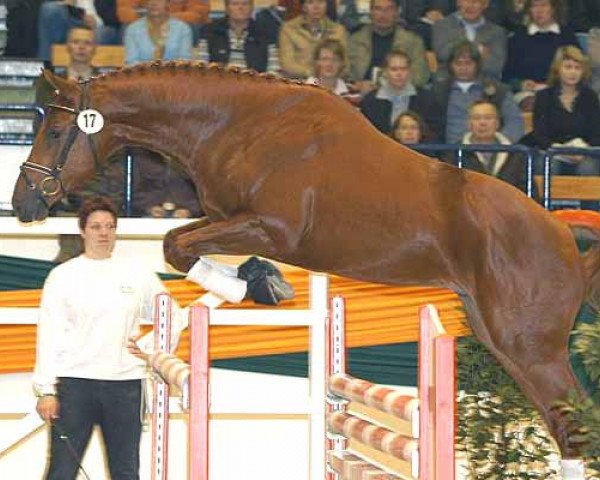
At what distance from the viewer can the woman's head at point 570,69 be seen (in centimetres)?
889

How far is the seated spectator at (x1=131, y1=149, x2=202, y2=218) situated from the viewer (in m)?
7.92

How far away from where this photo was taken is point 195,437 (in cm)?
484

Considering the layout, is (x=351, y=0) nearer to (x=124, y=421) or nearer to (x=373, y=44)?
(x=373, y=44)

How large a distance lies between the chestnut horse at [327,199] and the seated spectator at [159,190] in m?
1.86

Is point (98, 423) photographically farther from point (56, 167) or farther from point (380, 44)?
point (380, 44)

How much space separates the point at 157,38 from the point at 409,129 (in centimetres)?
177

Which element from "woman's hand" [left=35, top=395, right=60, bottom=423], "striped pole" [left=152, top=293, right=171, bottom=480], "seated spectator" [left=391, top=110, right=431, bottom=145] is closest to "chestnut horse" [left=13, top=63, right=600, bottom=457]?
"striped pole" [left=152, top=293, right=171, bottom=480]

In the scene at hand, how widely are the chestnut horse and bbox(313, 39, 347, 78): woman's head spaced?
9.14 feet

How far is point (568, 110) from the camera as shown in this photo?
8852mm

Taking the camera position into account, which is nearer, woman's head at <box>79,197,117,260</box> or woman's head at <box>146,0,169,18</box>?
→ woman's head at <box>79,197,117,260</box>

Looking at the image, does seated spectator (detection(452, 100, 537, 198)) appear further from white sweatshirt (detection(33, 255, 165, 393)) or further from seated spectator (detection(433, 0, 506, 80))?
white sweatshirt (detection(33, 255, 165, 393))

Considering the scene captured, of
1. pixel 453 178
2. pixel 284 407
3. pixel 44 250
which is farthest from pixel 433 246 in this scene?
pixel 44 250

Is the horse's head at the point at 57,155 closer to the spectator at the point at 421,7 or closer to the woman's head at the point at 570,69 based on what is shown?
the woman's head at the point at 570,69

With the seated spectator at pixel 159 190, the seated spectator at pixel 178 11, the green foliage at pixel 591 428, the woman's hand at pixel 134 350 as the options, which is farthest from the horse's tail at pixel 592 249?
the seated spectator at pixel 178 11
